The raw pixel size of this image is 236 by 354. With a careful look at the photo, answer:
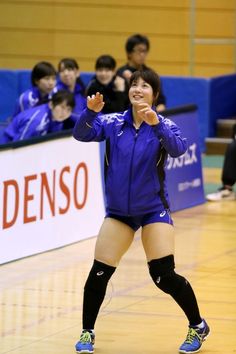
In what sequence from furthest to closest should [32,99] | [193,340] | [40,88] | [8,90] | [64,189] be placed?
[8,90]
[40,88]
[32,99]
[64,189]
[193,340]

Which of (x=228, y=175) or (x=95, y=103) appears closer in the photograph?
(x=95, y=103)

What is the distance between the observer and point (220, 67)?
19.7 m

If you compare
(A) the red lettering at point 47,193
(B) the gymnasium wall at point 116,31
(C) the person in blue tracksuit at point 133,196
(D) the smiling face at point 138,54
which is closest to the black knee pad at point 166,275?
(C) the person in blue tracksuit at point 133,196

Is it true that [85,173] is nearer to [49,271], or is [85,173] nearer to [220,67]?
[49,271]

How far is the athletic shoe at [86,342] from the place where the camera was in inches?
288

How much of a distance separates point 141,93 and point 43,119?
14.6 ft

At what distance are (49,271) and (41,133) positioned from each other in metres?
1.90

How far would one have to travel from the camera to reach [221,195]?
1431 centimetres

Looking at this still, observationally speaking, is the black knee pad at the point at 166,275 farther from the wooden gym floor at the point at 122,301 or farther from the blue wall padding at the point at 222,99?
the blue wall padding at the point at 222,99

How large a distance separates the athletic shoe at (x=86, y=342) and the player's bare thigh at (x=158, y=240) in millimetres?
633

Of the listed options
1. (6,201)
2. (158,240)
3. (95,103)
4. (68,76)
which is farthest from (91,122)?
(68,76)

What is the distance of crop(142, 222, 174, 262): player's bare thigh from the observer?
7254 millimetres

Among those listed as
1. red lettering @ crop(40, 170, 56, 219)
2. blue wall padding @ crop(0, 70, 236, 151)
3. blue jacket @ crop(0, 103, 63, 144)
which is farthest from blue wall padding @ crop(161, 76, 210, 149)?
red lettering @ crop(40, 170, 56, 219)

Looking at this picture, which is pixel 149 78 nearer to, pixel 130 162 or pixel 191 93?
pixel 130 162
